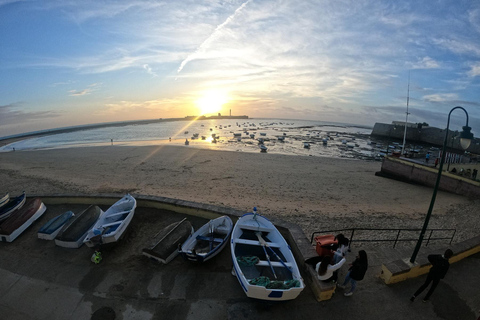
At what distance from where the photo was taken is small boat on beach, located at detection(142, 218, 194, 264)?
665 centimetres

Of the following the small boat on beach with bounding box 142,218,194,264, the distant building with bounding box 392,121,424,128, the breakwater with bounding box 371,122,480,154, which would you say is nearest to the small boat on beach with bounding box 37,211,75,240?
the small boat on beach with bounding box 142,218,194,264

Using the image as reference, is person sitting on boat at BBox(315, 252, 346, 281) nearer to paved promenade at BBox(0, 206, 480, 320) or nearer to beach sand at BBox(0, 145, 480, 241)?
paved promenade at BBox(0, 206, 480, 320)

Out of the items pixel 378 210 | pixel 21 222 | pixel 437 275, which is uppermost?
pixel 437 275

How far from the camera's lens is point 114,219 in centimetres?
852

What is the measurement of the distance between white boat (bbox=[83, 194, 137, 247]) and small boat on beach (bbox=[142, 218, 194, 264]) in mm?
1383

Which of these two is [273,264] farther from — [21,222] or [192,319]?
[21,222]

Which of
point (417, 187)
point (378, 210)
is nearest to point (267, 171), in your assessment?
point (378, 210)

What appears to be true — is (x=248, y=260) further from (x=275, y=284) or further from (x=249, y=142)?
(x=249, y=142)

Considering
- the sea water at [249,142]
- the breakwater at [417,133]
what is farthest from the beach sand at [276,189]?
the breakwater at [417,133]

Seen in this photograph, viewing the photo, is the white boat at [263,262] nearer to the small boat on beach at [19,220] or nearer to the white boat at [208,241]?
the white boat at [208,241]

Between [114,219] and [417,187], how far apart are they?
24.1m

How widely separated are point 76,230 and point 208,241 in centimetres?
495

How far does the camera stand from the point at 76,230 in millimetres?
7887

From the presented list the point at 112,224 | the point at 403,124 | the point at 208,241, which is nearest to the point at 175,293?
the point at 208,241
